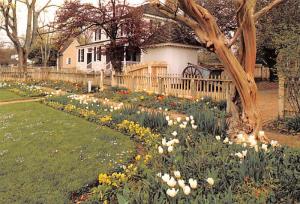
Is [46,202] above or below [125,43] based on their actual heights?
below

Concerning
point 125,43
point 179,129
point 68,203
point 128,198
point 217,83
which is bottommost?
point 68,203

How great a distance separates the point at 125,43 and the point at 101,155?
2005 centimetres

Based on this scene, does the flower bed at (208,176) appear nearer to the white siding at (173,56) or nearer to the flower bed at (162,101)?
the flower bed at (162,101)

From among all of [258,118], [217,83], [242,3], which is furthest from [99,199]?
[217,83]

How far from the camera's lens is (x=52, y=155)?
652 centimetres

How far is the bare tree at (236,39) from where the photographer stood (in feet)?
21.4

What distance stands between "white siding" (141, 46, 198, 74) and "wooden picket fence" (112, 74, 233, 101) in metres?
8.34

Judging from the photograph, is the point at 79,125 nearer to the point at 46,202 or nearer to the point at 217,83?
the point at 46,202

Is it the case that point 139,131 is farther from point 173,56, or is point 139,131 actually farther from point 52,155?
point 173,56

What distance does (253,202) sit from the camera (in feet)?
10.2

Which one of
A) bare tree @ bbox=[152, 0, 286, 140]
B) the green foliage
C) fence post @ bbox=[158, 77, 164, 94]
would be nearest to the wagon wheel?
fence post @ bbox=[158, 77, 164, 94]

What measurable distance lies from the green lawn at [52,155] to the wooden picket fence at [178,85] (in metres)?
6.11

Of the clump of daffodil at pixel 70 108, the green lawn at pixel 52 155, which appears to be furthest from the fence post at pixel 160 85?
the green lawn at pixel 52 155

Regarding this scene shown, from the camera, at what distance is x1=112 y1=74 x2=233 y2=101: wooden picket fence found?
43.9ft
